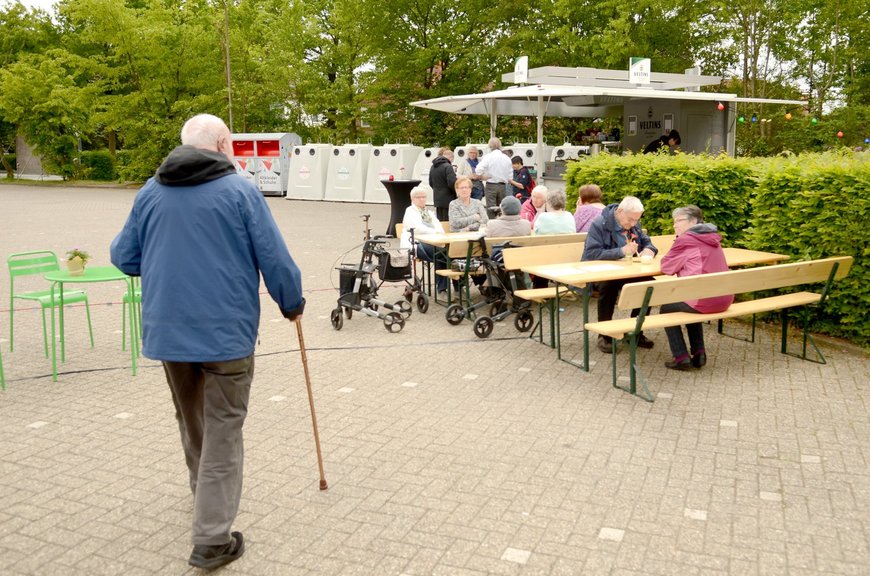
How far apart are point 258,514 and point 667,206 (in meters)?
6.92

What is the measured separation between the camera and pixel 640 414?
5.71 metres

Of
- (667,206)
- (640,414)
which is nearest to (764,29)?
(667,206)

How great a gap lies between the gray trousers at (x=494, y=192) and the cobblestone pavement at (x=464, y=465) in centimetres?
721

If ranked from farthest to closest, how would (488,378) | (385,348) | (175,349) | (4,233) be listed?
(4,233)
(385,348)
(488,378)
(175,349)

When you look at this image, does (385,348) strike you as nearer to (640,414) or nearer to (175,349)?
(640,414)

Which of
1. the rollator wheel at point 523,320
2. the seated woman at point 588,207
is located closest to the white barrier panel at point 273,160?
the seated woman at point 588,207

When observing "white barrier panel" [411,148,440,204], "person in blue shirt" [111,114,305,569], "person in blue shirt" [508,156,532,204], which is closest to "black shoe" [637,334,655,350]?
"person in blue shirt" [111,114,305,569]

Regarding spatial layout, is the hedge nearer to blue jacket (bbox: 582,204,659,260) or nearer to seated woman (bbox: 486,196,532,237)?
blue jacket (bbox: 582,204,659,260)

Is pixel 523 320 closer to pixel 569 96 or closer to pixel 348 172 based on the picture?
pixel 569 96

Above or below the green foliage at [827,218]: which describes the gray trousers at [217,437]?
below

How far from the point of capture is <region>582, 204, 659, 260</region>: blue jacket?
7.61 meters

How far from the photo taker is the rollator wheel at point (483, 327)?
795cm

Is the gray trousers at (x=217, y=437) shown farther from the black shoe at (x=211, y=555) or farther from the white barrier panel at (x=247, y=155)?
the white barrier panel at (x=247, y=155)

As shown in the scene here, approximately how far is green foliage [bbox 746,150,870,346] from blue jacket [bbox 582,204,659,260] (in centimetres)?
136
